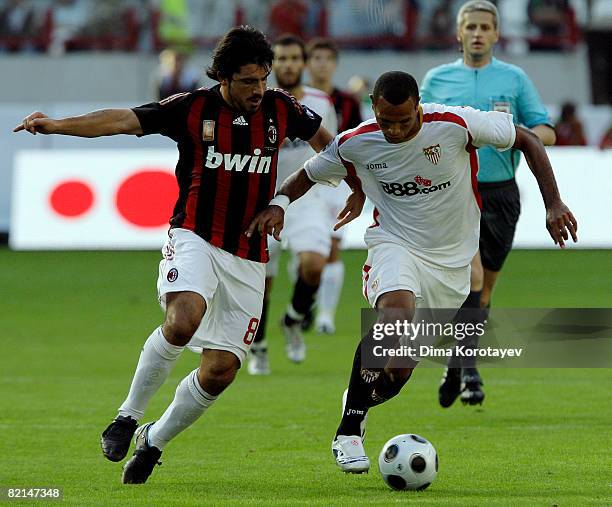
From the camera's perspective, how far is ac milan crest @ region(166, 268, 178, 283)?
22.1 ft

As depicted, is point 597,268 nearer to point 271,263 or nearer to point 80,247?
point 80,247

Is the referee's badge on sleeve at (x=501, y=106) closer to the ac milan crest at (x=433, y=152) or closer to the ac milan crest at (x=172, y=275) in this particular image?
the ac milan crest at (x=433, y=152)

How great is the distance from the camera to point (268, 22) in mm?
27109

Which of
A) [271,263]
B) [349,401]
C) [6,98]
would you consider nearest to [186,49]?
[6,98]

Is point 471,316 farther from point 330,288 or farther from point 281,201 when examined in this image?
point 330,288

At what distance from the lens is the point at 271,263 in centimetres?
1145

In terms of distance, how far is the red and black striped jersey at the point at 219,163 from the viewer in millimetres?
6902

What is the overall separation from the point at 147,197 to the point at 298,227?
7.76 metres

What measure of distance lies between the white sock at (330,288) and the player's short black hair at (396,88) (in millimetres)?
7267

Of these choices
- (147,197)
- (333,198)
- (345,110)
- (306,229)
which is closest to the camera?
(306,229)

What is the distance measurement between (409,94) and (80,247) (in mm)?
13339

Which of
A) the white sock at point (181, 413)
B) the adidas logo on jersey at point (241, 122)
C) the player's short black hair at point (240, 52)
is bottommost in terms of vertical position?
the white sock at point (181, 413)

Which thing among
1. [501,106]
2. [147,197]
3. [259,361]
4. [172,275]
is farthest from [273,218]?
[147,197]

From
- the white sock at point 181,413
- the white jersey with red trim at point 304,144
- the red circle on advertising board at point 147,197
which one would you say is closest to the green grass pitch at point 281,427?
the white sock at point 181,413
